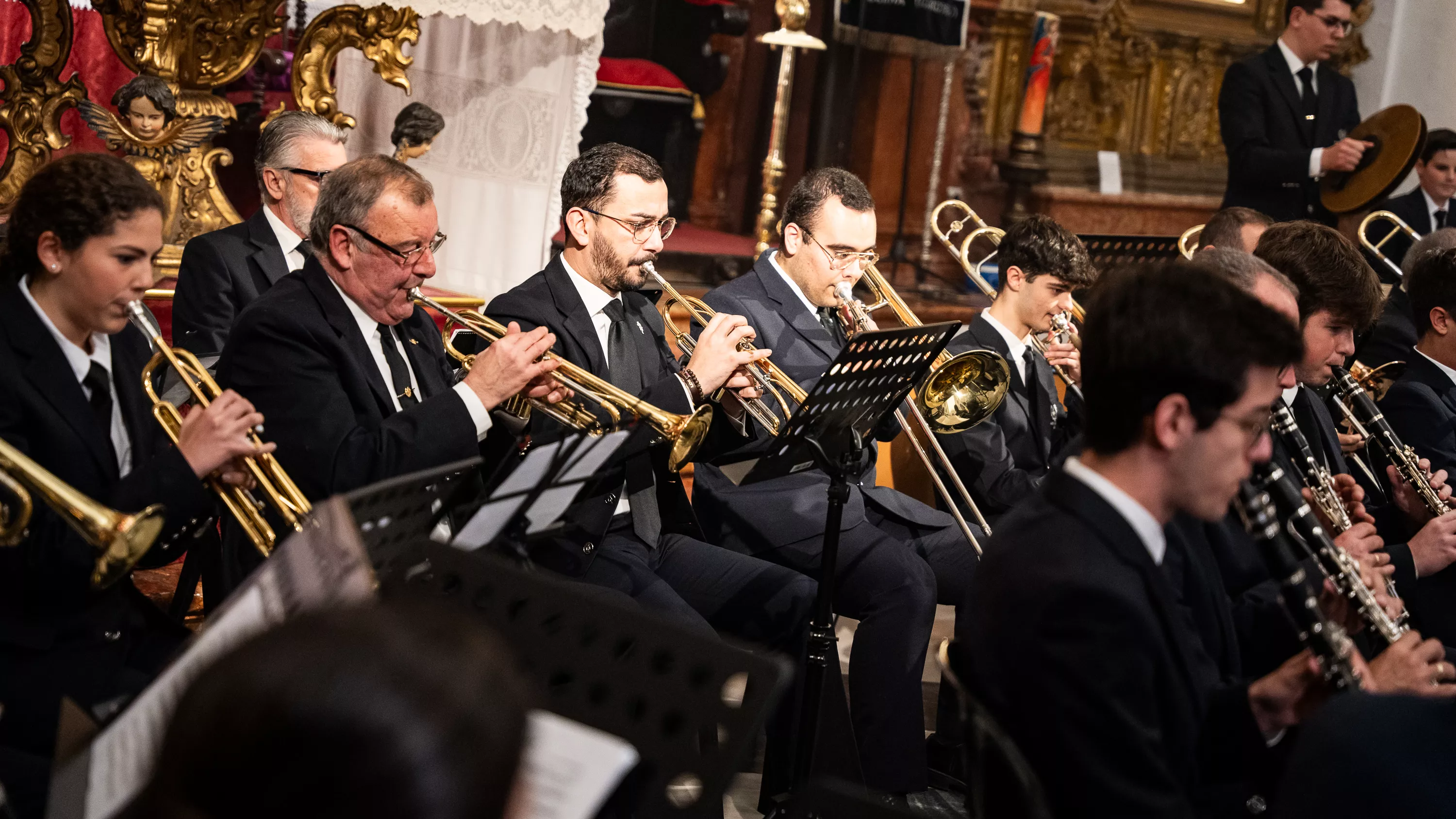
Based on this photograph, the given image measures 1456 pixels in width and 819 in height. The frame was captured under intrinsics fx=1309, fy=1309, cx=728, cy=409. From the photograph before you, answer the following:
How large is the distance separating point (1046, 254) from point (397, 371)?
226 centimetres

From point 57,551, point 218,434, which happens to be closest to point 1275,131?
point 218,434

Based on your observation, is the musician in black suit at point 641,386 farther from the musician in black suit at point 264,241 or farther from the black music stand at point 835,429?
the musician in black suit at point 264,241

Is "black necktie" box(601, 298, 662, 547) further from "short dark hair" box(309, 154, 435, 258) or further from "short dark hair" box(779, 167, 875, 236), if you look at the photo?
"short dark hair" box(779, 167, 875, 236)

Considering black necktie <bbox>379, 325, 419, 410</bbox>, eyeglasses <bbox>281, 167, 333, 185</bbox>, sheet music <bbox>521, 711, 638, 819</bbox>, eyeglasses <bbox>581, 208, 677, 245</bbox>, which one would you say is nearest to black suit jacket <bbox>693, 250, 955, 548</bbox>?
eyeglasses <bbox>581, 208, 677, 245</bbox>

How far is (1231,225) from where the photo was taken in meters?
4.96

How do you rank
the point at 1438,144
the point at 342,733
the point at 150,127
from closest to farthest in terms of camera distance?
the point at 342,733
the point at 150,127
the point at 1438,144

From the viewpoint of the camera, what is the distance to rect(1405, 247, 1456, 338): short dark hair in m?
4.03

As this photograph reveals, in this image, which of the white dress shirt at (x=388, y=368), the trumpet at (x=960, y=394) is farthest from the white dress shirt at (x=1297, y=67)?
the white dress shirt at (x=388, y=368)

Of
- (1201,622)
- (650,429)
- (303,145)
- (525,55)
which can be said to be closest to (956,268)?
(525,55)

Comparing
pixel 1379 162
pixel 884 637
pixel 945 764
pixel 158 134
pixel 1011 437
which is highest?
pixel 1379 162

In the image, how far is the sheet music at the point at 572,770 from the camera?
124 cm

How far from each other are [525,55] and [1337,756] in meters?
4.45

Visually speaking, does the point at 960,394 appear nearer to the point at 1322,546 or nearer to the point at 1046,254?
the point at 1046,254

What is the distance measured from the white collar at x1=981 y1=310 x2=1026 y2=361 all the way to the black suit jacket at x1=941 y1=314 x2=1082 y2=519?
0.04 ft
